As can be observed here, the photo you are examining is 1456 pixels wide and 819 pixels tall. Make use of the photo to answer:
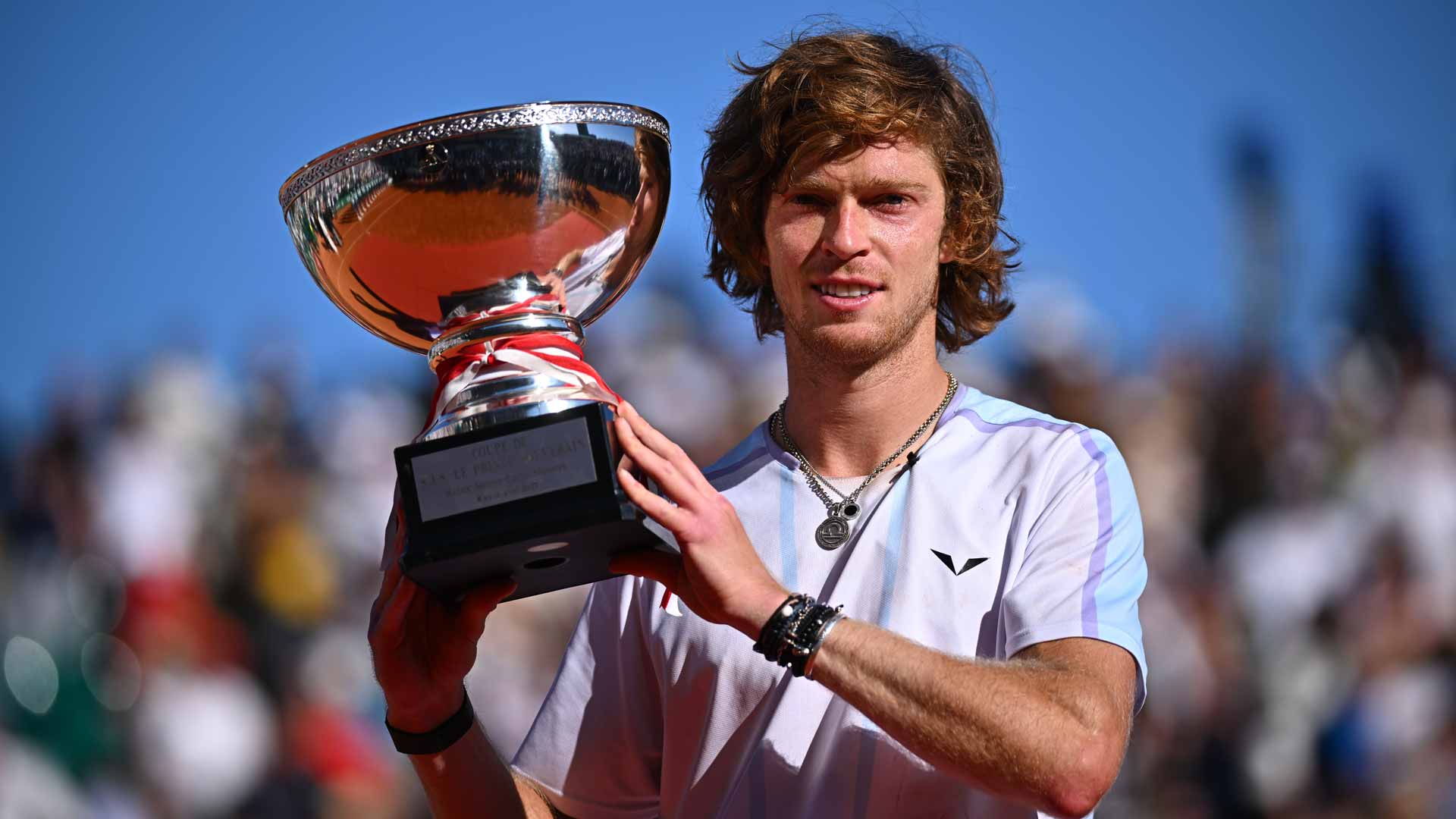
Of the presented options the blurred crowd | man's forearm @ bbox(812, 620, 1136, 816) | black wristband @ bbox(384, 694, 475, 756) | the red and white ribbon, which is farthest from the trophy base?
the blurred crowd

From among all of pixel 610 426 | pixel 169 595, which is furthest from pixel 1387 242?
pixel 610 426

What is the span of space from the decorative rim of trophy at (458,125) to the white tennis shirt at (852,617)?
0.77 meters

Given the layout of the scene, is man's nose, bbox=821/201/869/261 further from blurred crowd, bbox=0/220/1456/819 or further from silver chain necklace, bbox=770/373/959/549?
blurred crowd, bbox=0/220/1456/819

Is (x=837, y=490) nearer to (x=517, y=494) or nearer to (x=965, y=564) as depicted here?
(x=965, y=564)

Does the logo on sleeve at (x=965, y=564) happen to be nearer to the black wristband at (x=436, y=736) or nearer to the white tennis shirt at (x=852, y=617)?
the white tennis shirt at (x=852, y=617)

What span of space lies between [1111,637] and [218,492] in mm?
5750

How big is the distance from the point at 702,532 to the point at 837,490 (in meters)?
0.66

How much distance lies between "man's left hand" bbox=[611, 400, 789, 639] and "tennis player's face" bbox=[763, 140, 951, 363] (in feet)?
1.89

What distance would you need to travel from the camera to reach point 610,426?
208 cm

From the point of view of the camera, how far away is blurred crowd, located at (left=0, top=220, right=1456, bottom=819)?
20.2 feet

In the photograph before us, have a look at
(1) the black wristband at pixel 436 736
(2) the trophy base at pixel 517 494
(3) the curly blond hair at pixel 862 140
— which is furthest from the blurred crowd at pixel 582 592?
(2) the trophy base at pixel 517 494

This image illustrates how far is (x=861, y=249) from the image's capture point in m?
2.54

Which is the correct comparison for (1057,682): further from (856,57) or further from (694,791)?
(856,57)

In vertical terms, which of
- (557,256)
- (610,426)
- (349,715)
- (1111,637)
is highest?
(557,256)
